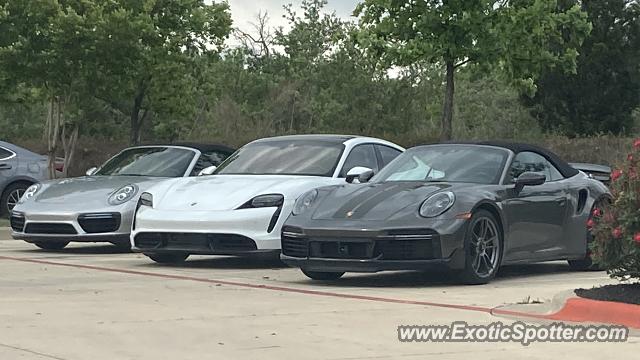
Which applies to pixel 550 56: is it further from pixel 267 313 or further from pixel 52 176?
pixel 267 313

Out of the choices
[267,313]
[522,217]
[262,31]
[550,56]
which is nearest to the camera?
[267,313]

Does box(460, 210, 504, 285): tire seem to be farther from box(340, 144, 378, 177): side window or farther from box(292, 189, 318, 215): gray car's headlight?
box(340, 144, 378, 177): side window

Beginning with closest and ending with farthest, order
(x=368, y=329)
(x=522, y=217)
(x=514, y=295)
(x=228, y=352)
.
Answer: (x=228, y=352) → (x=368, y=329) → (x=514, y=295) → (x=522, y=217)

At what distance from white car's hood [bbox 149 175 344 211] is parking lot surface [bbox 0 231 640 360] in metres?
0.68

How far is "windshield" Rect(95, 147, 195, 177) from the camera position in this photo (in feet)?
45.1

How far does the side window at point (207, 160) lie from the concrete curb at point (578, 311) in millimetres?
6688

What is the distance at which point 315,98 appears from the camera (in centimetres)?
4619

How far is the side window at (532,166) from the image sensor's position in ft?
33.9

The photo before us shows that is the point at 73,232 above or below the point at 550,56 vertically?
below

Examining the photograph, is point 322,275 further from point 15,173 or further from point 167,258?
point 15,173

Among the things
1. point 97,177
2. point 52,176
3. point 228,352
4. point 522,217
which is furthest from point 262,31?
point 228,352

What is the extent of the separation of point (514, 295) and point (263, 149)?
4.60 metres

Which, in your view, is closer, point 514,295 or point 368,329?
point 368,329

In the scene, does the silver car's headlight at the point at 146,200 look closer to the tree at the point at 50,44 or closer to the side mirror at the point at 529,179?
the side mirror at the point at 529,179
